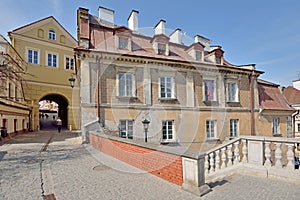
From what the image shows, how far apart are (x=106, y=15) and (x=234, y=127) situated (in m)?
14.8

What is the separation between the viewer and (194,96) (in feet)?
50.3

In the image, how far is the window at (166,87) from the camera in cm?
1445

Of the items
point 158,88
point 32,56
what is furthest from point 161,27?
point 32,56

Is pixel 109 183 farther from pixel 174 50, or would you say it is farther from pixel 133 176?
pixel 174 50

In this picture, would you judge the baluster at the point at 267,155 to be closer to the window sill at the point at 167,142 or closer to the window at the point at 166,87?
the window sill at the point at 167,142

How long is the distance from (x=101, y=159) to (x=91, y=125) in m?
4.34

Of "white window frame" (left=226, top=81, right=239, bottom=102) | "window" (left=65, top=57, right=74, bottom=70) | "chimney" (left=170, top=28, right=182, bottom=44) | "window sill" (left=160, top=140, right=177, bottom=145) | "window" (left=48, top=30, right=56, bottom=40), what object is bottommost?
"window sill" (left=160, top=140, right=177, bottom=145)

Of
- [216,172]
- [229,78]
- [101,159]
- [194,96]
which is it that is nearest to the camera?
[216,172]

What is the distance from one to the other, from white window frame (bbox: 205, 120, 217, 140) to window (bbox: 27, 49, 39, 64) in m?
19.4

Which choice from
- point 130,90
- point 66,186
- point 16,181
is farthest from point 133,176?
point 130,90

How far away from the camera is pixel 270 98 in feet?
64.6

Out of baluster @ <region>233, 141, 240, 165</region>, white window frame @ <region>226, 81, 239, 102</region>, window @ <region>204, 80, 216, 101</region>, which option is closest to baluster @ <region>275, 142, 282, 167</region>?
baluster @ <region>233, 141, 240, 165</region>

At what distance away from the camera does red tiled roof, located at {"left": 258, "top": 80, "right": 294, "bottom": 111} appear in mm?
18769

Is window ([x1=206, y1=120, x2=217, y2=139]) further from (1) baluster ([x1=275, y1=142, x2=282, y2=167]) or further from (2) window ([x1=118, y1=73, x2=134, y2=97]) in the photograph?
(1) baluster ([x1=275, y1=142, x2=282, y2=167])
